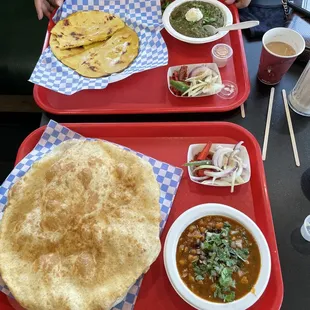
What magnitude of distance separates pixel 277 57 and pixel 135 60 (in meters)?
1.05

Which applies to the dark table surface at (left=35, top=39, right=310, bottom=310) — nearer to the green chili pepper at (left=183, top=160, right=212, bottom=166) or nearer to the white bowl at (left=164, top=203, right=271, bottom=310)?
the white bowl at (left=164, top=203, right=271, bottom=310)

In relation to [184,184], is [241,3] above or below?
above

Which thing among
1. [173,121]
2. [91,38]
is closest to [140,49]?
[91,38]

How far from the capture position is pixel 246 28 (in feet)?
9.54

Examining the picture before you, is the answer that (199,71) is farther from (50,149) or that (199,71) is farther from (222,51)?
(50,149)

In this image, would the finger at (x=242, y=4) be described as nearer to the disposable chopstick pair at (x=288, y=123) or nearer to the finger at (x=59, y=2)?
the disposable chopstick pair at (x=288, y=123)

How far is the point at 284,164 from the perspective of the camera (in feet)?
7.74

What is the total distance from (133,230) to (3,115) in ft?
7.88

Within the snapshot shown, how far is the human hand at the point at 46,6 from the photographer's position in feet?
10.4

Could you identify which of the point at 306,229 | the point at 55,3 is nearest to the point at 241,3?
the point at 55,3

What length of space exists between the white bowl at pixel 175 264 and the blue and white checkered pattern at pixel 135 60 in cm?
118

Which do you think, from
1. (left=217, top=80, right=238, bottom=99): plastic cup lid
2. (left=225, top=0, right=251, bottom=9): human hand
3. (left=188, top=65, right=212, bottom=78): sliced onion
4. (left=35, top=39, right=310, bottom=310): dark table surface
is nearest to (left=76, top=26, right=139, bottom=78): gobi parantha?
(left=35, top=39, right=310, bottom=310): dark table surface

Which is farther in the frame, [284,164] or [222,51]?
[222,51]

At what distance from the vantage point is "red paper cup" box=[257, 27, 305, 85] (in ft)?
8.21
